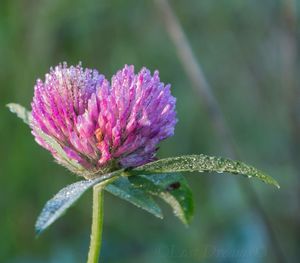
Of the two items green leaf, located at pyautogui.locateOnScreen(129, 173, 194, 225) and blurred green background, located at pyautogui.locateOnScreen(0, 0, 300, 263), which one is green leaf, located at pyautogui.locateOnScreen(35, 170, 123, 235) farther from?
blurred green background, located at pyautogui.locateOnScreen(0, 0, 300, 263)

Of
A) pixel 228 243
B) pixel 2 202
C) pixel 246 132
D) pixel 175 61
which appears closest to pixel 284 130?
pixel 246 132

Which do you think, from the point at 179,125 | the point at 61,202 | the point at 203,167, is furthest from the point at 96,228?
the point at 179,125

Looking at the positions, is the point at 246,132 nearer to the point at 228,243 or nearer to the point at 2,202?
the point at 228,243

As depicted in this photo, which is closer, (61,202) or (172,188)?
(61,202)

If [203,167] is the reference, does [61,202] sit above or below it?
below

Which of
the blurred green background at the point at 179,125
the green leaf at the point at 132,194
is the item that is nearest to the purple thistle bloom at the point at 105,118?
the green leaf at the point at 132,194

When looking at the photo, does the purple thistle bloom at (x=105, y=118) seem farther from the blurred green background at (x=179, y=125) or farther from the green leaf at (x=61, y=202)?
the blurred green background at (x=179, y=125)

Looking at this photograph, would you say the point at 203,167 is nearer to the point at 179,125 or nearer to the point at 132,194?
the point at 132,194
